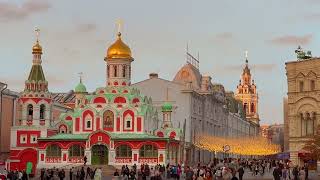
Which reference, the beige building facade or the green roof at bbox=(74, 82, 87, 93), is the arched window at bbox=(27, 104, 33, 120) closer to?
the green roof at bbox=(74, 82, 87, 93)

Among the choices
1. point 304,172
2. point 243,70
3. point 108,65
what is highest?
point 243,70

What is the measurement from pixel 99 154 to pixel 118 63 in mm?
10404

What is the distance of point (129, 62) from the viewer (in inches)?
2736

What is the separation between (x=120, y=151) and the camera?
64.2 metres

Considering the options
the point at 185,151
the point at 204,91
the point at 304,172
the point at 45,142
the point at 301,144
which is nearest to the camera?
the point at 304,172

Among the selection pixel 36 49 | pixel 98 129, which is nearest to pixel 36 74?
pixel 36 49

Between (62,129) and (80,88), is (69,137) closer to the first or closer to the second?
(62,129)

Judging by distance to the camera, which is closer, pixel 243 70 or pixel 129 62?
pixel 129 62

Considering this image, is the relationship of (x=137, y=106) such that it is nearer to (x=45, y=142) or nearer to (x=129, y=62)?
(x=129, y=62)

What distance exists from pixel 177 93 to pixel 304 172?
1811 inches

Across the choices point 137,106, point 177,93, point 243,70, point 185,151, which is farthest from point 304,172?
point 243,70

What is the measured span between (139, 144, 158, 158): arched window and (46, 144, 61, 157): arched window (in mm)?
8214

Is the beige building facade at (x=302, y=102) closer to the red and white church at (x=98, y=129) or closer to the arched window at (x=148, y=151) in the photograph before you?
the red and white church at (x=98, y=129)

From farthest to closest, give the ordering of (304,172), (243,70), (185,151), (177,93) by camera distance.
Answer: (243,70) < (177,93) < (185,151) < (304,172)
